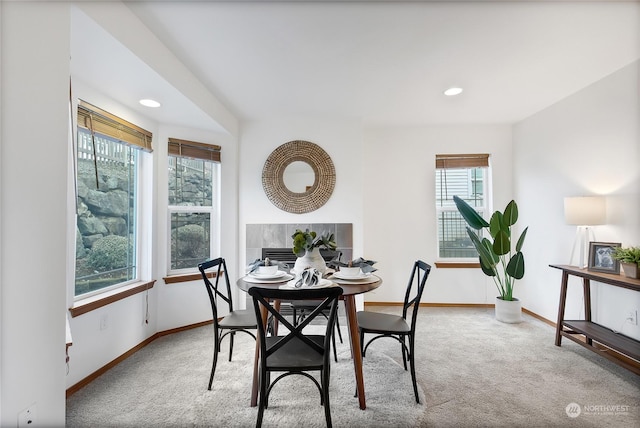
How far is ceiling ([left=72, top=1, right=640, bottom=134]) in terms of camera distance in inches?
73.2

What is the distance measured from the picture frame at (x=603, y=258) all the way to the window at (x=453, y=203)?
1.58m

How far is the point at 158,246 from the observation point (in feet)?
10.6

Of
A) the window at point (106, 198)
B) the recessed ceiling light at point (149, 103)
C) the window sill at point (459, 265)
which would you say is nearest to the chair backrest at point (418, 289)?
the window sill at point (459, 265)

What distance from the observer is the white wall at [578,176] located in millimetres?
2637

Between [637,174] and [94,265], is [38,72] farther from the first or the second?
[637,174]

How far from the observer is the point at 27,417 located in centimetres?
128

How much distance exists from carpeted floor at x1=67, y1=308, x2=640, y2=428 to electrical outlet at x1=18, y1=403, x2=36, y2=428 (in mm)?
637

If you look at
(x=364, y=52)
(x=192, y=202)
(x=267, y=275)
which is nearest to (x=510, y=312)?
(x=267, y=275)

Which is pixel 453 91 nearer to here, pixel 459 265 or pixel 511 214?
pixel 511 214

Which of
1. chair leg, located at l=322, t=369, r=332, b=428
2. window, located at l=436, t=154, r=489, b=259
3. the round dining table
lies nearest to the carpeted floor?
the round dining table

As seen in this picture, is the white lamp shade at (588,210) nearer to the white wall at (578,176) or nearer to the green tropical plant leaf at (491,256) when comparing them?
the white wall at (578,176)

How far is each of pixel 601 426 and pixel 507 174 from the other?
3.15m

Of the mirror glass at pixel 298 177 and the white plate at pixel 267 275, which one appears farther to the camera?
the mirror glass at pixel 298 177

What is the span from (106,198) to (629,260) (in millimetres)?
4253
